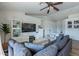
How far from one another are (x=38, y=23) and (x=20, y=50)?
0.65 metres

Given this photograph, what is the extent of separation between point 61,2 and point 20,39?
106cm

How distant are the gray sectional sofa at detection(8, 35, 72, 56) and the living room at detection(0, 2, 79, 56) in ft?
0.19

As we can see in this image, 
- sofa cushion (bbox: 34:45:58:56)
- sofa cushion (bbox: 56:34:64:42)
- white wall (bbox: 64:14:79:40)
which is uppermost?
white wall (bbox: 64:14:79:40)

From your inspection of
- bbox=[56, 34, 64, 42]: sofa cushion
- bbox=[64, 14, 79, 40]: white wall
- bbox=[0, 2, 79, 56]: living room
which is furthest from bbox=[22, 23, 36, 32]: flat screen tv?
bbox=[64, 14, 79, 40]: white wall

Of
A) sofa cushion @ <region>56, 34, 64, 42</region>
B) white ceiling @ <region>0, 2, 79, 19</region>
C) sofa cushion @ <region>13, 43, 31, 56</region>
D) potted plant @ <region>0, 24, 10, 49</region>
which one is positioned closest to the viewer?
sofa cushion @ <region>13, 43, 31, 56</region>

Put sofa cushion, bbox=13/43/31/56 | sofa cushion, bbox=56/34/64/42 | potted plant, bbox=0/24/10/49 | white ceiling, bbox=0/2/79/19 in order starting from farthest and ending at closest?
sofa cushion, bbox=56/34/64/42 < potted plant, bbox=0/24/10/49 < white ceiling, bbox=0/2/79/19 < sofa cushion, bbox=13/43/31/56

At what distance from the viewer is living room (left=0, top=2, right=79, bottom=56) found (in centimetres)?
202

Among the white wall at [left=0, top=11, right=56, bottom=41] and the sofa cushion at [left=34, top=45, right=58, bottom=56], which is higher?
the white wall at [left=0, top=11, right=56, bottom=41]

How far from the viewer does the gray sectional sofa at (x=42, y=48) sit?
1804mm

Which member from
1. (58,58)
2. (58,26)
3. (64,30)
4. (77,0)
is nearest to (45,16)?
(58,26)

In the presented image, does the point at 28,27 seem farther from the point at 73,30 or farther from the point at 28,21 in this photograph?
the point at 73,30

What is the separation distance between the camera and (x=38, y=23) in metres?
2.15

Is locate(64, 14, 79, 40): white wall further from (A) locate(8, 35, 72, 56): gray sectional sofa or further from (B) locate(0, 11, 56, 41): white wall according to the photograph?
(B) locate(0, 11, 56, 41): white wall

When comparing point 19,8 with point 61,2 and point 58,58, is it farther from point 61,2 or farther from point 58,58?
point 58,58
